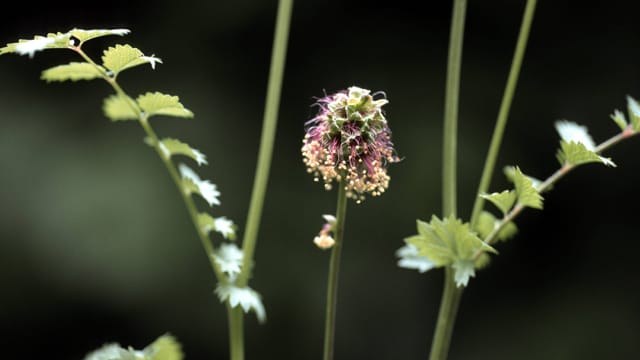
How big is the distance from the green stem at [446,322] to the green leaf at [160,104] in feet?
1.28

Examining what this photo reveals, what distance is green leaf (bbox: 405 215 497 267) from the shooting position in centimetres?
90

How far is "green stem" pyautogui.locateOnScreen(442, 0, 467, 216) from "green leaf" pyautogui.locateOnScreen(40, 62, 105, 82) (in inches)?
16.6

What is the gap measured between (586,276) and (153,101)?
2.02m

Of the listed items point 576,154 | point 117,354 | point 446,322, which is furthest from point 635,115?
point 117,354

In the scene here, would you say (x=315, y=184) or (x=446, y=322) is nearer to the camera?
(x=446, y=322)

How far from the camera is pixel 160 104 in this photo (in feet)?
2.98

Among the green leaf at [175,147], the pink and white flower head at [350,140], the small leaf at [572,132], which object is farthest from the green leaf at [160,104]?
the small leaf at [572,132]

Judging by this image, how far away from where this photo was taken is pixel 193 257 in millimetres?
2492

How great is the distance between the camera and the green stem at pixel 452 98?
964 millimetres

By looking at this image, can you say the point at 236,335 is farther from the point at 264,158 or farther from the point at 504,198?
the point at 504,198

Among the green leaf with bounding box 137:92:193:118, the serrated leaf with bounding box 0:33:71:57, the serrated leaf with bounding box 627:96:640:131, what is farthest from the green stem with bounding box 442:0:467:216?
the serrated leaf with bounding box 0:33:71:57

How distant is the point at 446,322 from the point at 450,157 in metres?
0.21

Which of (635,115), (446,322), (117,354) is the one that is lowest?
(117,354)

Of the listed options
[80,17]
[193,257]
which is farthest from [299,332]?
[80,17]
